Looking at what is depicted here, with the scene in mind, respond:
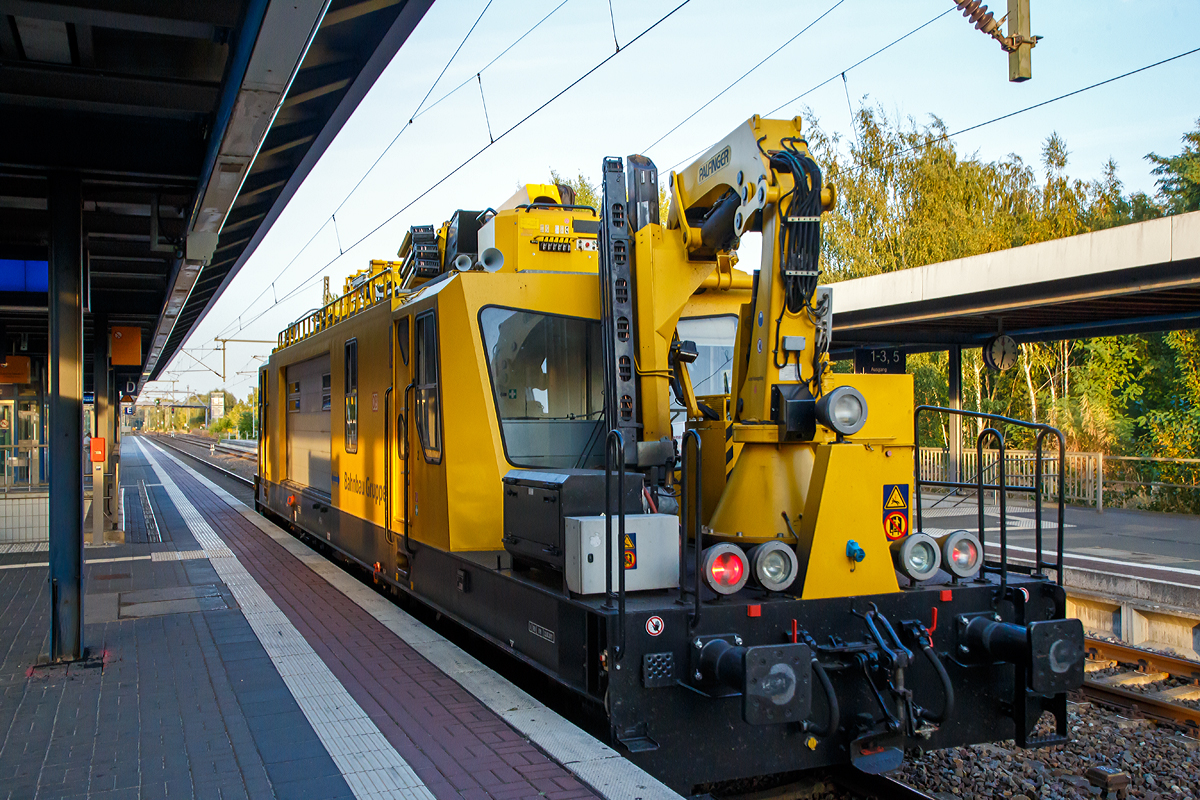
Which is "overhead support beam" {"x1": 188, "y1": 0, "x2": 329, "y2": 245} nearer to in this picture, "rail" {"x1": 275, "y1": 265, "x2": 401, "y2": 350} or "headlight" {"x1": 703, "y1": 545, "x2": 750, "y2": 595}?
"rail" {"x1": 275, "y1": 265, "x2": 401, "y2": 350}

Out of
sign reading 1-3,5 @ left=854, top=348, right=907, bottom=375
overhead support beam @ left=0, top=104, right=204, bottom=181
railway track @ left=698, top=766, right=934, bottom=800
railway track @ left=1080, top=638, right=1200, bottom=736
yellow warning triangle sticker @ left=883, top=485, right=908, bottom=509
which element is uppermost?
overhead support beam @ left=0, top=104, right=204, bottom=181

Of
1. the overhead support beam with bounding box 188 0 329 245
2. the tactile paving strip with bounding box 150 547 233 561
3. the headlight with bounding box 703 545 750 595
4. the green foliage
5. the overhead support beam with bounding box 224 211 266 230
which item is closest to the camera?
the overhead support beam with bounding box 188 0 329 245

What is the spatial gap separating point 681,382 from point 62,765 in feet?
13.9

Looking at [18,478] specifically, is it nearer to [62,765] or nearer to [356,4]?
[62,765]

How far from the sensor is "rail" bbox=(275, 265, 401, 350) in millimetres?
9008

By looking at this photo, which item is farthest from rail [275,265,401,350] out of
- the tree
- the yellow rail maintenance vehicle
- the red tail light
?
the tree

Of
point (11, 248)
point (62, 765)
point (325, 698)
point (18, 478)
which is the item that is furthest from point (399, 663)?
point (18, 478)

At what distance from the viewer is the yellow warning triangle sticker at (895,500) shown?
510 cm

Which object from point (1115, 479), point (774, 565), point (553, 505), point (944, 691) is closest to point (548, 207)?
point (553, 505)

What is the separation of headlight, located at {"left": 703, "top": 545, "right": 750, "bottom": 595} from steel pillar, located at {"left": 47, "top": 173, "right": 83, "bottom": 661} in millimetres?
4736

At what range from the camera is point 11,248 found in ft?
30.6

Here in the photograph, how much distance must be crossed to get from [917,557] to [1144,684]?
436 centimetres

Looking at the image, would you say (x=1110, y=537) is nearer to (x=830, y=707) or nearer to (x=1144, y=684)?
(x=1144, y=684)

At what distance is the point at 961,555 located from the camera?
205 inches
